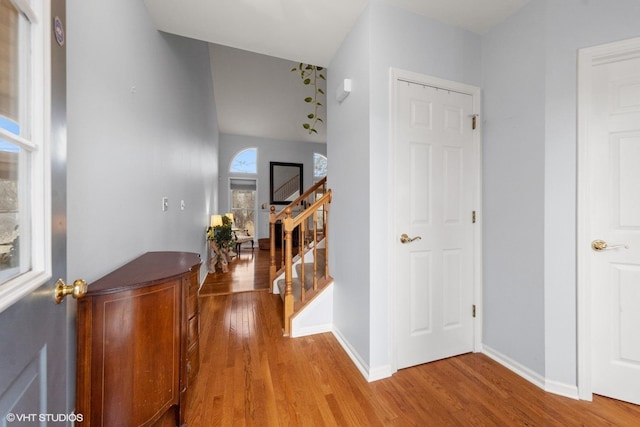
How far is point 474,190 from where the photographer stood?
2004mm

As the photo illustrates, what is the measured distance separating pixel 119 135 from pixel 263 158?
6317 millimetres

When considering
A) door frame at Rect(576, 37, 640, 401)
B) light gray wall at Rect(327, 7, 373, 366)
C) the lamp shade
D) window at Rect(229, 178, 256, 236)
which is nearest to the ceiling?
light gray wall at Rect(327, 7, 373, 366)

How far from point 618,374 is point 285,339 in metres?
2.23

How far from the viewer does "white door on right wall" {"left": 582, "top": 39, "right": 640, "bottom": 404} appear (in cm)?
144

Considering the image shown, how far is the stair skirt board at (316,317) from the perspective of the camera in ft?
7.46

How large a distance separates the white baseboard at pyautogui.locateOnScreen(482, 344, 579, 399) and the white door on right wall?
150 millimetres

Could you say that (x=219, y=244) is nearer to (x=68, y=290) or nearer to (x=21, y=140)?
(x=68, y=290)

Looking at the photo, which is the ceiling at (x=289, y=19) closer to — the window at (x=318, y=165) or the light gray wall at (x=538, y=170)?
the light gray wall at (x=538, y=170)

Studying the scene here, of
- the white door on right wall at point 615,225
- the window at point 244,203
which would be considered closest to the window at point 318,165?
the window at point 244,203

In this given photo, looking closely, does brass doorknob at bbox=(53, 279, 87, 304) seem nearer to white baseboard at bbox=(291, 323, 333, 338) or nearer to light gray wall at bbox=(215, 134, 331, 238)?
white baseboard at bbox=(291, 323, 333, 338)

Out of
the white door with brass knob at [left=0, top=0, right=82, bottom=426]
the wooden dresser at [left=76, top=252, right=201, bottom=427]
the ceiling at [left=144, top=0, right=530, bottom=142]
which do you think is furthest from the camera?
the ceiling at [left=144, top=0, right=530, bottom=142]

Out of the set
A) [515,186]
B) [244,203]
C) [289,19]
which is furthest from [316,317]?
[244,203]

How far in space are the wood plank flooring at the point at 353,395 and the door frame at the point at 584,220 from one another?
22 cm

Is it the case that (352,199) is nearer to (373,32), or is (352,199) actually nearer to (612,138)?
(373,32)
